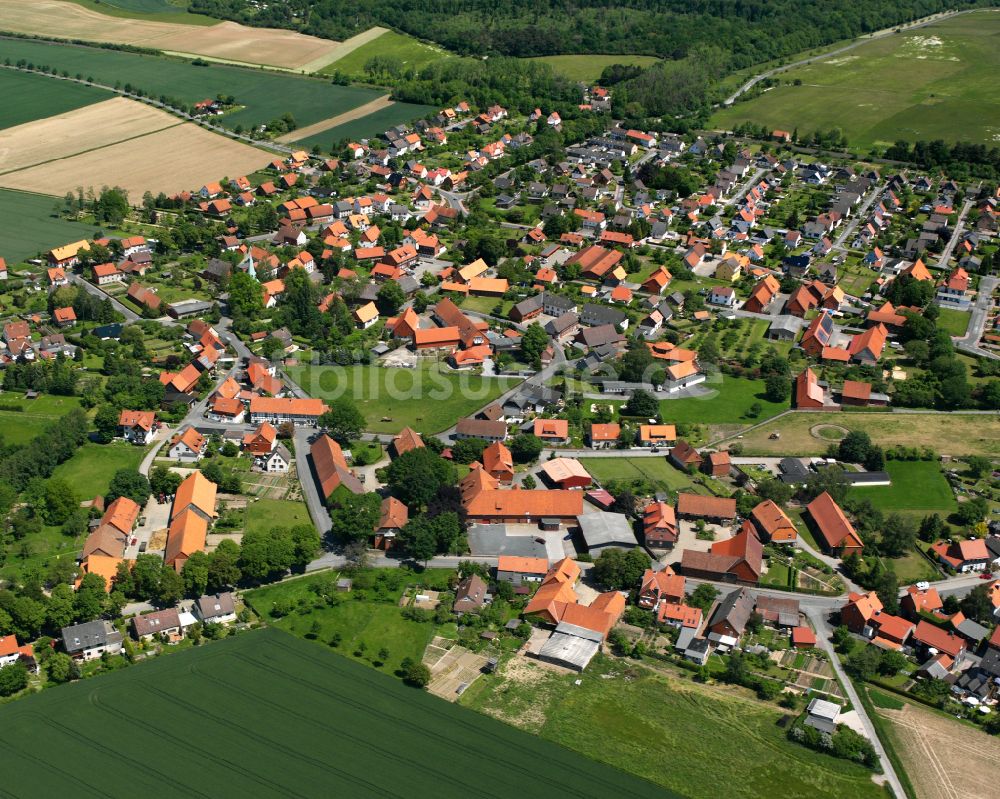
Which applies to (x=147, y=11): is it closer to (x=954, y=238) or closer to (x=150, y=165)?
(x=150, y=165)

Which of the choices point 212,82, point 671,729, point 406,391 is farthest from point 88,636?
point 212,82

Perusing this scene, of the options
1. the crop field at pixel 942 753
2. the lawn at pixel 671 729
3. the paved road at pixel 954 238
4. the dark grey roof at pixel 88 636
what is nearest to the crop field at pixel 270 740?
the lawn at pixel 671 729

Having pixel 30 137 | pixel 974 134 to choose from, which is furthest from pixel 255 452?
pixel 974 134

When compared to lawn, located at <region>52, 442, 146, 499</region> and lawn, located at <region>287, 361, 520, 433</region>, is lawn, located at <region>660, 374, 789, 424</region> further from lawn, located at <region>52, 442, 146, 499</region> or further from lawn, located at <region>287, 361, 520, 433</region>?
lawn, located at <region>52, 442, 146, 499</region>

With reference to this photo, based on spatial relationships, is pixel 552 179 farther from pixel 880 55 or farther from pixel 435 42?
pixel 880 55

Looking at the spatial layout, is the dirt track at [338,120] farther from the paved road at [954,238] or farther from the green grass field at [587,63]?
the paved road at [954,238]

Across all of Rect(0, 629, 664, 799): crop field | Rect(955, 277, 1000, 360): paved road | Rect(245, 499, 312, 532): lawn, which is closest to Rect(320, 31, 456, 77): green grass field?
Rect(955, 277, 1000, 360): paved road
